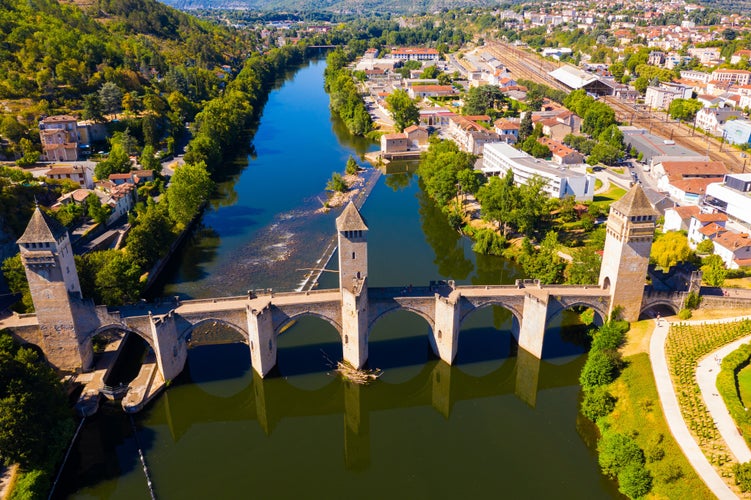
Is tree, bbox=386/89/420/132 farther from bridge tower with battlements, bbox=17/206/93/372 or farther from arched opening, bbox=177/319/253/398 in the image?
bridge tower with battlements, bbox=17/206/93/372

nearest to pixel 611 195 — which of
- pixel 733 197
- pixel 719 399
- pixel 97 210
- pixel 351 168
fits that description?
pixel 733 197

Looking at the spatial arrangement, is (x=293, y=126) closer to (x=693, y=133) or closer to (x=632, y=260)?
(x=693, y=133)

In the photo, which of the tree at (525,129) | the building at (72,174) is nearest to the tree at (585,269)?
the tree at (525,129)

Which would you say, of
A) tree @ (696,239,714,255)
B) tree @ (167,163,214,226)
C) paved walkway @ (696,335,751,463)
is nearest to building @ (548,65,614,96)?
tree @ (696,239,714,255)

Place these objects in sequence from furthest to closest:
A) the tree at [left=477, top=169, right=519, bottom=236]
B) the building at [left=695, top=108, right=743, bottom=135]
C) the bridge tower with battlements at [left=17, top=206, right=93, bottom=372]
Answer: the building at [left=695, top=108, right=743, bottom=135] → the tree at [left=477, top=169, right=519, bottom=236] → the bridge tower with battlements at [left=17, top=206, right=93, bottom=372]

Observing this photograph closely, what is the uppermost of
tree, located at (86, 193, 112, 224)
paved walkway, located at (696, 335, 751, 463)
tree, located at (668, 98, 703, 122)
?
tree, located at (668, 98, 703, 122)

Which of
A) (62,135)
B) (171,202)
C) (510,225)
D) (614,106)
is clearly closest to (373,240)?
(510,225)

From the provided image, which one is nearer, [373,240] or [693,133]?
[373,240]

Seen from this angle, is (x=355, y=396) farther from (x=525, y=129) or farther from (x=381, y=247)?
(x=525, y=129)
